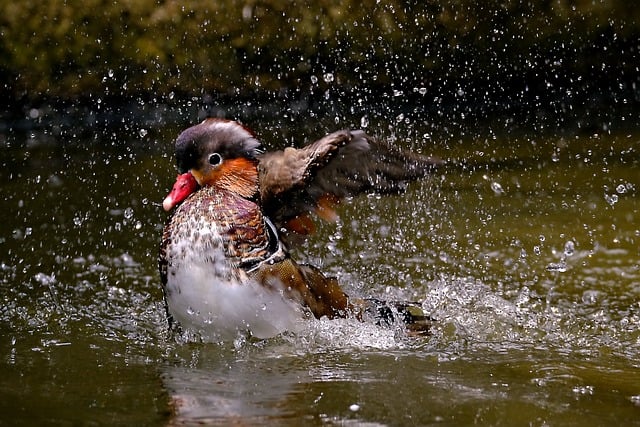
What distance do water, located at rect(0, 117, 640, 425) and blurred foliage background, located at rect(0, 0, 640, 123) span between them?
1.79 meters

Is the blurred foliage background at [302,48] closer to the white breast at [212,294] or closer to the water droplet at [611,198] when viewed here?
the water droplet at [611,198]

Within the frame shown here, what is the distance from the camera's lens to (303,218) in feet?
14.2

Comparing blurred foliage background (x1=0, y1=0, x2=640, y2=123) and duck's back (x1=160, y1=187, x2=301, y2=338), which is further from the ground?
blurred foliage background (x1=0, y1=0, x2=640, y2=123)

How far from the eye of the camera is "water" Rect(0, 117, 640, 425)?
3221 millimetres

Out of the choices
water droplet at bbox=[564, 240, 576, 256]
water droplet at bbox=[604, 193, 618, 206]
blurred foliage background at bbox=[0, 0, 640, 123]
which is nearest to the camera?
water droplet at bbox=[564, 240, 576, 256]

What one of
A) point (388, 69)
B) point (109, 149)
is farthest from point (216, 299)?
point (388, 69)

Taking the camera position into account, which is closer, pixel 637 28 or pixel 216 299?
pixel 216 299

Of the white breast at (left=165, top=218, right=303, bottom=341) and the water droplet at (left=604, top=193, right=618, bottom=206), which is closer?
the white breast at (left=165, top=218, right=303, bottom=341)

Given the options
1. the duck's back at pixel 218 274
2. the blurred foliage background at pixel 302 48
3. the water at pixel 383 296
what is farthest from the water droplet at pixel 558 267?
the blurred foliage background at pixel 302 48

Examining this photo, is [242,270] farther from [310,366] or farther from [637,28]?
[637,28]

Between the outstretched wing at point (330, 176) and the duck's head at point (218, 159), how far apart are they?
0.08 metres

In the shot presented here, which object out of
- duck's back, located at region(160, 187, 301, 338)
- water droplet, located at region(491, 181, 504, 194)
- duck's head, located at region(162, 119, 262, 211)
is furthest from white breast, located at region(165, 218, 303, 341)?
water droplet, located at region(491, 181, 504, 194)

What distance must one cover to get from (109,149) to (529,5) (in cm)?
387

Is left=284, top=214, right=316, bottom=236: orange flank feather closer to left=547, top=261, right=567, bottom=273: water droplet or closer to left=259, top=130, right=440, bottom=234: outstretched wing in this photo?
left=259, top=130, right=440, bottom=234: outstretched wing
